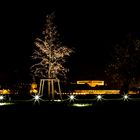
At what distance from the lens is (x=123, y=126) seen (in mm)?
16219

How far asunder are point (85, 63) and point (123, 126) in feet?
134

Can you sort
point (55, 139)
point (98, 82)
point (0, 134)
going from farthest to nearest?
point (98, 82), point (0, 134), point (55, 139)

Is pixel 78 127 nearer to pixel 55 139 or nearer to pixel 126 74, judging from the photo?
pixel 55 139

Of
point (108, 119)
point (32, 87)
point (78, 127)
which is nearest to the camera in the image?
point (78, 127)

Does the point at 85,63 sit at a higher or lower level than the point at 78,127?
higher

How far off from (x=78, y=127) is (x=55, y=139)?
296 centimetres

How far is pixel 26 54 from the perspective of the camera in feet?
167

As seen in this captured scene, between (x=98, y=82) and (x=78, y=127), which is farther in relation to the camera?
(x=98, y=82)

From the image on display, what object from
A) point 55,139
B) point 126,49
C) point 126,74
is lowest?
point 55,139

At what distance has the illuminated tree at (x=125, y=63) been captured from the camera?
4681cm

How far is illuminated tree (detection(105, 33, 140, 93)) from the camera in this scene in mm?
46812

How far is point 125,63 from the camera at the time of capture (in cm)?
4741

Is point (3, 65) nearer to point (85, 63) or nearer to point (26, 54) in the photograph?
point (26, 54)

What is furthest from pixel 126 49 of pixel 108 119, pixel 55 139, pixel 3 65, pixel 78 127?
pixel 55 139
